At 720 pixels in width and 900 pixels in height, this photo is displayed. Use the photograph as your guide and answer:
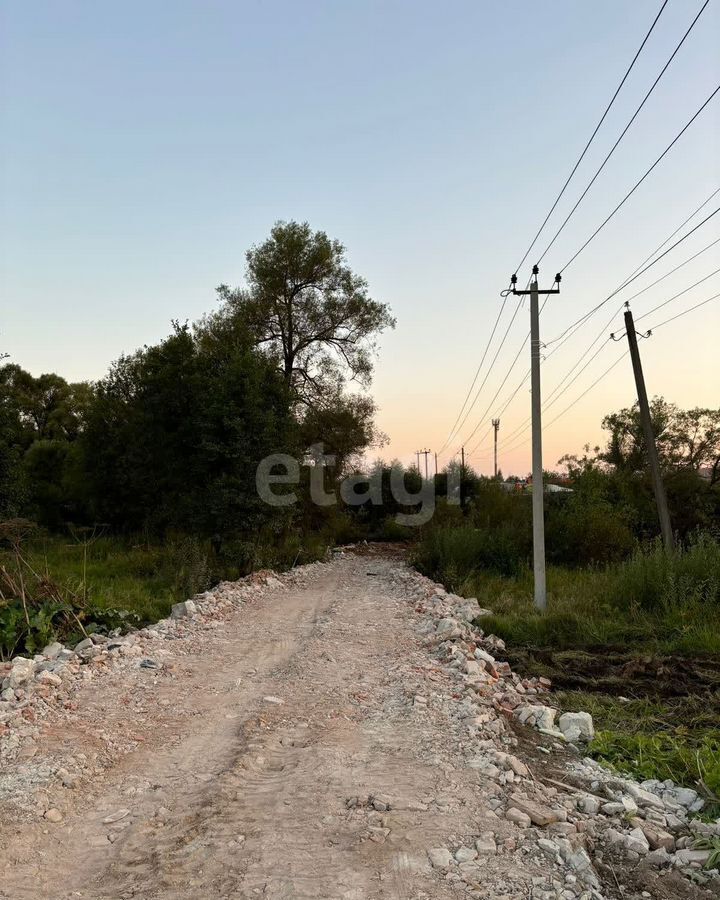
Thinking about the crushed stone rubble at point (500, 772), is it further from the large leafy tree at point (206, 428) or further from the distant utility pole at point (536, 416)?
the large leafy tree at point (206, 428)

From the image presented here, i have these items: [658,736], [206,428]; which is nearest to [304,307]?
[206,428]

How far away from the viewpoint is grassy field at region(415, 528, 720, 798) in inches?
213

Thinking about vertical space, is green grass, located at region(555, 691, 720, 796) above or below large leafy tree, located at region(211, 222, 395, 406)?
below

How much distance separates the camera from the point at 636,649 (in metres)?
8.97

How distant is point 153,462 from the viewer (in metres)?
20.9

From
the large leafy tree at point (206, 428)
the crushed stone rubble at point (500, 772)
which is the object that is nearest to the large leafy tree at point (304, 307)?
the large leafy tree at point (206, 428)

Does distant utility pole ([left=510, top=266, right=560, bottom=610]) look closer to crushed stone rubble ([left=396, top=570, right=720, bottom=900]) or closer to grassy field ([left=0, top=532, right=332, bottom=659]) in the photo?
crushed stone rubble ([left=396, top=570, right=720, bottom=900])

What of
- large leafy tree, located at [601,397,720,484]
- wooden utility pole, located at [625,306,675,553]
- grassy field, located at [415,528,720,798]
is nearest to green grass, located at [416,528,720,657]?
grassy field, located at [415,528,720,798]

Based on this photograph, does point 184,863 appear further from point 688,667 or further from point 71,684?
point 688,667

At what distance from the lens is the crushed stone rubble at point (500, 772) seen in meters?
3.53

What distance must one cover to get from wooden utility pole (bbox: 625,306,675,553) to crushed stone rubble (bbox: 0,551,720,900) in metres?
10.3

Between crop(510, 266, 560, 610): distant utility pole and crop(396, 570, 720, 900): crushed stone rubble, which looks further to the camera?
crop(510, 266, 560, 610): distant utility pole

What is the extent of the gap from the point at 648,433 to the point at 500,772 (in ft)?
47.3

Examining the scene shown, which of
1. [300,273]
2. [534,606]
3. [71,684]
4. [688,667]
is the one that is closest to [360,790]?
[71,684]
